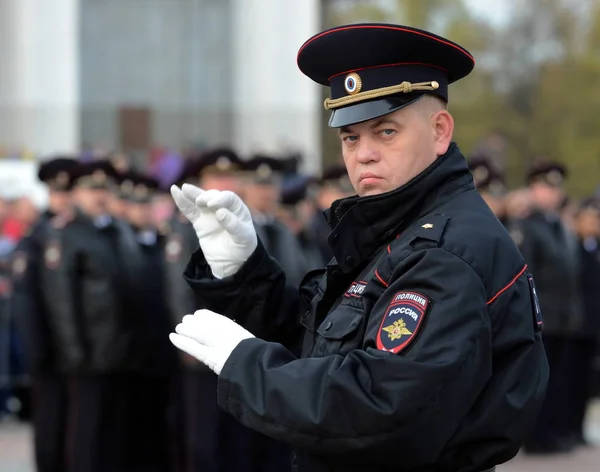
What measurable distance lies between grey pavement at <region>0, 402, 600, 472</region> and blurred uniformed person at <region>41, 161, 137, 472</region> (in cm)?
147

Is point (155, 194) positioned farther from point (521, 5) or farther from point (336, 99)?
point (521, 5)

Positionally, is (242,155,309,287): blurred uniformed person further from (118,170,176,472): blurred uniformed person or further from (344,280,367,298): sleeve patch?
(344,280,367,298): sleeve patch

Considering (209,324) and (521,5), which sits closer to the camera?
(209,324)

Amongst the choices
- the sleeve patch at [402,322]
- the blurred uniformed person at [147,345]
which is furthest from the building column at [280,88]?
the sleeve patch at [402,322]

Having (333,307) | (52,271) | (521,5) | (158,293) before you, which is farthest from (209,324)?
(521,5)

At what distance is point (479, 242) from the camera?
105 inches

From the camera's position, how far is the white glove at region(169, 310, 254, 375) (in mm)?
2682

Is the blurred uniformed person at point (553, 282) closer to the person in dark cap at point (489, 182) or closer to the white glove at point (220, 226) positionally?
the person in dark cap at point (489, 182)

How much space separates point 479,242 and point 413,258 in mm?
172

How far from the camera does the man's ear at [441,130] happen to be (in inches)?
114

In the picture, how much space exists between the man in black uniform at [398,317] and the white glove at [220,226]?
0.27 m

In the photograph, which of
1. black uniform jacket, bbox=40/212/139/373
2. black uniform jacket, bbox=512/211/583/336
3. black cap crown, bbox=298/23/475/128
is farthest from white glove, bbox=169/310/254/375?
black uniform jacket, bbox=512/211/583/336

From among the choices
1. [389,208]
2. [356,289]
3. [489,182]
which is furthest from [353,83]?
[489,182]

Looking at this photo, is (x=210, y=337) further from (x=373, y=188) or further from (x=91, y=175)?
(x=91, y=175)
